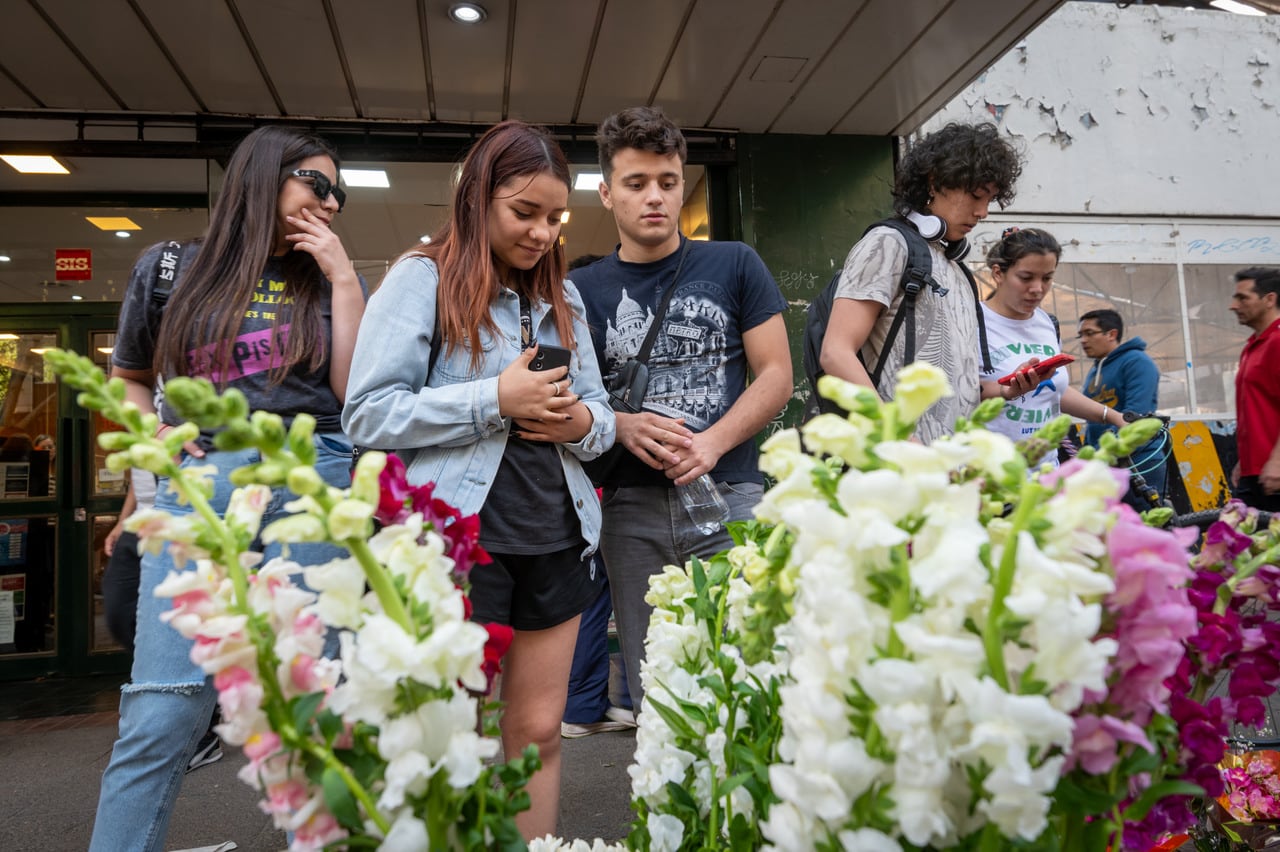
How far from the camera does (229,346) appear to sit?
1782mm

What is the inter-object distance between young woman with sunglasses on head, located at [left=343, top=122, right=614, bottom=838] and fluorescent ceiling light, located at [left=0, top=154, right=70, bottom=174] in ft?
14.4

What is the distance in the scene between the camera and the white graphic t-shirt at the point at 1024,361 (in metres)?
2.81

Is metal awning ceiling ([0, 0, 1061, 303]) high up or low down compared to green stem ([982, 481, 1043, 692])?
up

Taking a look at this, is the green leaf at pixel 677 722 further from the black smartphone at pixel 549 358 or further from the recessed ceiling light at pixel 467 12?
the recessed ceiling light at pixel 467 12

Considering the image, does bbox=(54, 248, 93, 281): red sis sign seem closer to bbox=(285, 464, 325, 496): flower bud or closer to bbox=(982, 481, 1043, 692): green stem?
bbox=(285, 464, 325, 496): flower bud

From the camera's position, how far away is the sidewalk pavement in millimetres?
2938

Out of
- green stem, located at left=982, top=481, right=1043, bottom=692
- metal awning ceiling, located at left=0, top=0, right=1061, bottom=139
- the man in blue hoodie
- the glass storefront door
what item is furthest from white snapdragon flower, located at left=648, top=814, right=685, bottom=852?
the glass storefront door

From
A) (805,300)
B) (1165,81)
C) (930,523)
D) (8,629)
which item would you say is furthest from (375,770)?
(1165,81)

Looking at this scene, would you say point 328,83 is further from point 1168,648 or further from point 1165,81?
point 1165,81

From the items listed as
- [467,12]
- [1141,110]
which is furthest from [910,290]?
[1141,110]

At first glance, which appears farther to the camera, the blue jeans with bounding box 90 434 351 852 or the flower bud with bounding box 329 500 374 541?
the blue jeans with bounding box 90 434 351 852

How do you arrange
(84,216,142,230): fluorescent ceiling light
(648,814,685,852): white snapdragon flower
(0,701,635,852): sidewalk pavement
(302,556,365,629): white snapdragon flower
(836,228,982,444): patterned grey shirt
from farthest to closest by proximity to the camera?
(84,216,142,230): fluorescent ceiling light, (0,701,635,852): sidewalk pavement, (836,228,982,444): patterned grey shirt, (648,814,685,852): white snapdragon flower, (302,556,365,629): white snapdragon flower

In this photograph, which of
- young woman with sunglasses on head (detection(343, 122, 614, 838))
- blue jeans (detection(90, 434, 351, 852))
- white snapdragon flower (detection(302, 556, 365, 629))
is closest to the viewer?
white snapdragon flower (detection(302, 556, 365, 629))

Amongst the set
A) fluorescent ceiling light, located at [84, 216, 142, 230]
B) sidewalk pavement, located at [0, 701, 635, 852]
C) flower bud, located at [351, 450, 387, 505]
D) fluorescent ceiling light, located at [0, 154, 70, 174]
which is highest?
fluorescent ceiling light, located at [0, 154, 70, 174]
